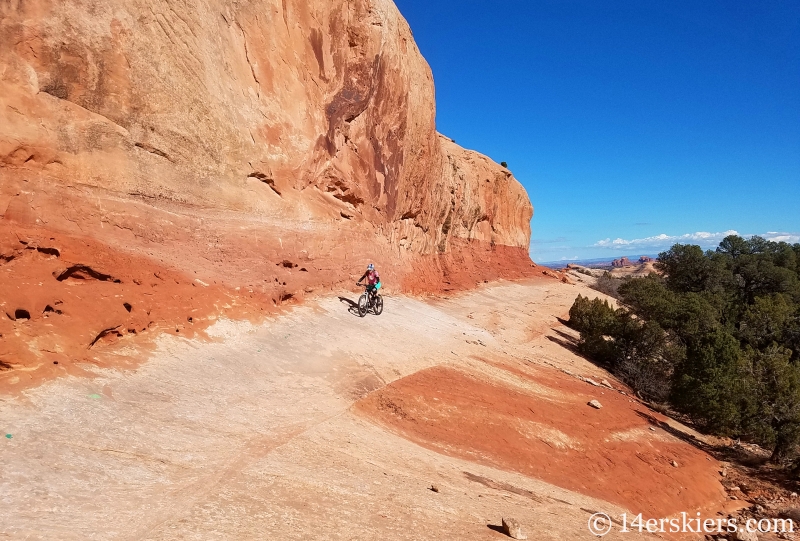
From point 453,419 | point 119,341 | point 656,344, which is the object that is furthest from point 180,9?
point 656,344

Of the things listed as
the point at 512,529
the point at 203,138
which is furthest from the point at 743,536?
the point at 203,138

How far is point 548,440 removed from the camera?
1094cm

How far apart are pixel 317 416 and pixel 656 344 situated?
1822 centimetres

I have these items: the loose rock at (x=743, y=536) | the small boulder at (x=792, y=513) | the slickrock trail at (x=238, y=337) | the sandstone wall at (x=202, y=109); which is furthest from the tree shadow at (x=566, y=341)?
the loose rock at (x=743, y=536)

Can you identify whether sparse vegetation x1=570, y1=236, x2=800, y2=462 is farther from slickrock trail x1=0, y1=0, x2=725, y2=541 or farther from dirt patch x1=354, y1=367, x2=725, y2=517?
dirt patch x1=354, y1=367, x2=725, y2=517

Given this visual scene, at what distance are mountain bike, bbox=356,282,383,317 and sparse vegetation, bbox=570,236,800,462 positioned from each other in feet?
35.6

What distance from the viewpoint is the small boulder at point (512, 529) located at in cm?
595

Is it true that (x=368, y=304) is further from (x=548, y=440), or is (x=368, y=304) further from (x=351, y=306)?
(x=548, y=440)

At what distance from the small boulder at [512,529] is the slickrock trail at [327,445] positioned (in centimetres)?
16

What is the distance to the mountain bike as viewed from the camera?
15.6 meters

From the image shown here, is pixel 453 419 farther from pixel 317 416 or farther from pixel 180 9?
pixel 180 9

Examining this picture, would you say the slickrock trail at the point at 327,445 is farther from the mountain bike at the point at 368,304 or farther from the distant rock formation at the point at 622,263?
the distant rock formation at the point at 622,263

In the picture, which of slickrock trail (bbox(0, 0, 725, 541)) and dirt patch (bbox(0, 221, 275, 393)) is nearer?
slickrock trail (bbox(0, 0, 725, 541))

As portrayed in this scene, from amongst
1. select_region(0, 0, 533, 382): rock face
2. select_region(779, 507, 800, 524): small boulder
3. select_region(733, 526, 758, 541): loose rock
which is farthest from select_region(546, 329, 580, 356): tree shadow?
select_region(733, 526, 758, 541): loose rock
